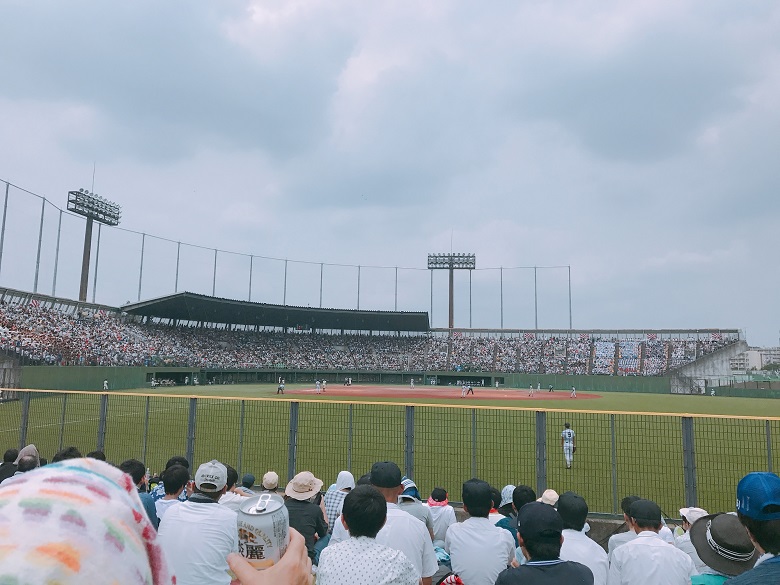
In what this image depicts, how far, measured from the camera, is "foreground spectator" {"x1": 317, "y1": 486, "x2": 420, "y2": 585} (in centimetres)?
313

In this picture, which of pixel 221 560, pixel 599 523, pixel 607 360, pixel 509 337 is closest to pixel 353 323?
pixel 509 337

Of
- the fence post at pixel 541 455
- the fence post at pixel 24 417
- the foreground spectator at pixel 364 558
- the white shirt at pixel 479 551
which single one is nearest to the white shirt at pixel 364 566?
the foreground spectator at pixel 364 558

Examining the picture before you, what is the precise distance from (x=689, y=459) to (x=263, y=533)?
881 centimetres

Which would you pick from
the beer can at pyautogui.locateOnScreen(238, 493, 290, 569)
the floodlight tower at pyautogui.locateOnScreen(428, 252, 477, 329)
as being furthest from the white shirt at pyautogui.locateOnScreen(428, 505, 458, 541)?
the floodlight tower at pyautogui.locateOnScreen(428, 252, 477, 329)

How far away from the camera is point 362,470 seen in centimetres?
1170

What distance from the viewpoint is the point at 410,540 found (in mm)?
4258

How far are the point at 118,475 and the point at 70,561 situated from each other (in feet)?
0.83

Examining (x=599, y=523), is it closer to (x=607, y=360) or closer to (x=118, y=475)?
(x=118, y=475)

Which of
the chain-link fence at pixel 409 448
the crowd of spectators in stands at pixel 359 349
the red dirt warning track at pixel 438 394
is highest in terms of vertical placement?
the crowd of spectators in stands at pixel 359 349

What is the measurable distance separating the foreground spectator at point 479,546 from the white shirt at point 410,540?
393 millimetres

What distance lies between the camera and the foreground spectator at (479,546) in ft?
15.0

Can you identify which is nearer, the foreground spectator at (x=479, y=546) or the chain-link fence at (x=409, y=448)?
the foreground spectator at (x=479, y=546)

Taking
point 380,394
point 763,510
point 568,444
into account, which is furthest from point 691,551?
point 380,394

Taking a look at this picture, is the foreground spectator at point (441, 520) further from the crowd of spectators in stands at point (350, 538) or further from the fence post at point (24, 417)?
the fence post at point (24, 417)
